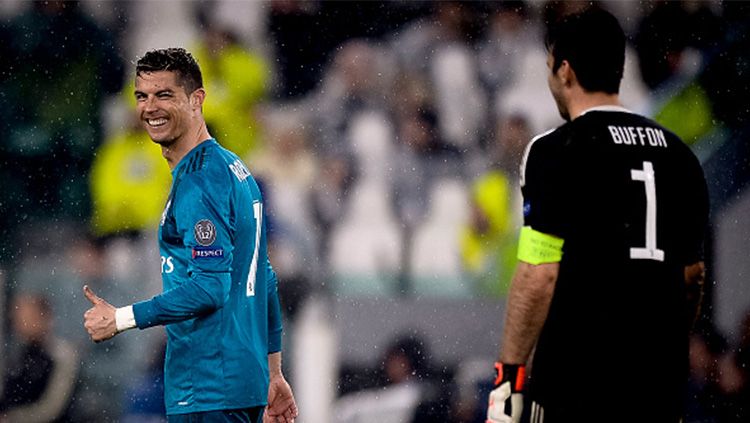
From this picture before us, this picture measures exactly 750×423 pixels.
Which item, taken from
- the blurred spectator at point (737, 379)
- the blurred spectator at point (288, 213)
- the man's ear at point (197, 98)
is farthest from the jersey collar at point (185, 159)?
the blurred spectator at point (737, 379)

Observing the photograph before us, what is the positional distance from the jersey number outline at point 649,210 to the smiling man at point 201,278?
1032mm

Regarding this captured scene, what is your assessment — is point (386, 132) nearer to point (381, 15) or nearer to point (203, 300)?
point (381, 15)

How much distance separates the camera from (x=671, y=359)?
107 inches

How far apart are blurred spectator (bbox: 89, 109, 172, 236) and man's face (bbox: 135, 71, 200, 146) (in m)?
3.06

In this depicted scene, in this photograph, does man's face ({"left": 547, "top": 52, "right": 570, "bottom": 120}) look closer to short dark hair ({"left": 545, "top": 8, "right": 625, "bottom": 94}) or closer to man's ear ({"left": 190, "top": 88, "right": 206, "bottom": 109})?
Answer: short dark hair ({"left": 545, "top": 8, "right": 625, "bottom": 94})

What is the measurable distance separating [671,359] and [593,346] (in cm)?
20

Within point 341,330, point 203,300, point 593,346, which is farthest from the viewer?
point 341,330

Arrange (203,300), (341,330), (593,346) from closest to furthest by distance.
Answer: (593,346), (203,300), (341,330)

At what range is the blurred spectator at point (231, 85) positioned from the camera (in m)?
6.39

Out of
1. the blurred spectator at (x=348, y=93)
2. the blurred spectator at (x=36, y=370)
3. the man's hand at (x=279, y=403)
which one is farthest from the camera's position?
the blurred spectator at (x=348, y=93)

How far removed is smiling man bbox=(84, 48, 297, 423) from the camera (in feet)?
9.92

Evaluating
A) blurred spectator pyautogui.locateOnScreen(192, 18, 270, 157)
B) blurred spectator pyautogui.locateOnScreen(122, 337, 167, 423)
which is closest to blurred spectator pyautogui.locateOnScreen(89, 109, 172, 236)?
blurred spectator pyautogui.locateOnScreen(192, 18, 270, 157)

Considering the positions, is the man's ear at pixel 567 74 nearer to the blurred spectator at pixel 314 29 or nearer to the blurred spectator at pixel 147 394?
the blurred spectator at pixel 314 29

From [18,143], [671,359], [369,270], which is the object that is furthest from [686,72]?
[671,359]
